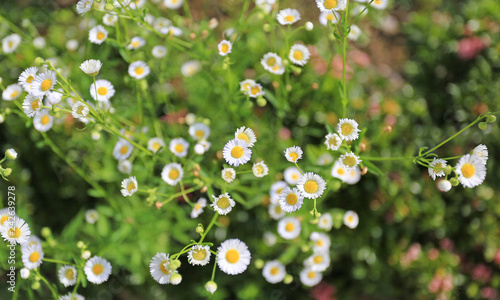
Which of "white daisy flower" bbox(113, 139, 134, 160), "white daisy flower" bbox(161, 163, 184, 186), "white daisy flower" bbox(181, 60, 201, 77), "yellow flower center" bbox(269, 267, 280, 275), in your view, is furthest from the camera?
"white daisy flower" bbox(181, 60, 201, 77)

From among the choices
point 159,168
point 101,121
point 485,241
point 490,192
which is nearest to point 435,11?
point 490,192

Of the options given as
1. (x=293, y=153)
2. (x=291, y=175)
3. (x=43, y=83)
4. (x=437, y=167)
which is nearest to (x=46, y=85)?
(x=43, y=83)

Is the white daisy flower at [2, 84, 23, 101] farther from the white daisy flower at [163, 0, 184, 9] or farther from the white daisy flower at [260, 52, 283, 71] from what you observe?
the white daisy flower at [260, 52, 283, 71]

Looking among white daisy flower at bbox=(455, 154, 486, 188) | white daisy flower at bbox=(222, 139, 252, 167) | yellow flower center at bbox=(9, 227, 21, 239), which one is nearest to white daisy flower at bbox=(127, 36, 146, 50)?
white daisy flower at bbox=(222, 139, 252, 167)

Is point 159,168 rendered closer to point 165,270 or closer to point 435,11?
point 165,270

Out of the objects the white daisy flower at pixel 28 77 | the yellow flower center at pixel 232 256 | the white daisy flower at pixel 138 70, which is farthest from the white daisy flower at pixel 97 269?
the white daisy flower at pixel 138 70

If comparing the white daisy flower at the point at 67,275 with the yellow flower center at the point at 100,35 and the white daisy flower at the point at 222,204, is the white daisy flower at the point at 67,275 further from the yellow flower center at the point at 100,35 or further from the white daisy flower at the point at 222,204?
the yellow flower center at the point at 100,35
